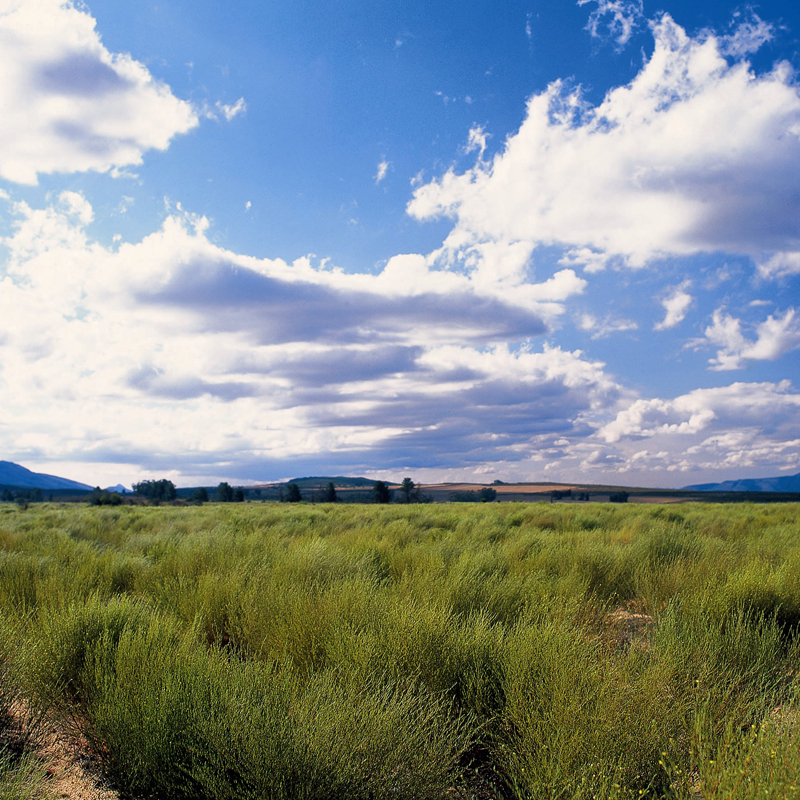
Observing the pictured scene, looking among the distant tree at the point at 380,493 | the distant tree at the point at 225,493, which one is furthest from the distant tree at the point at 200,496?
the distant tree at the point at 380,493

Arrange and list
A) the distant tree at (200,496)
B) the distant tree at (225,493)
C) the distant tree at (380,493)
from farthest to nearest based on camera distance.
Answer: the distant tree at (225,493), the distant tree at (380,493), the distant tree at (200,496)

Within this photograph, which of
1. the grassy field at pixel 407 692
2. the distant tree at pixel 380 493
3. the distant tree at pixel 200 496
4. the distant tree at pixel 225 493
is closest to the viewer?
the grassy field at pixel 407 692

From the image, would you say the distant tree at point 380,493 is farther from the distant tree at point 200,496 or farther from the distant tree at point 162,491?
the distant tree at point 162,491

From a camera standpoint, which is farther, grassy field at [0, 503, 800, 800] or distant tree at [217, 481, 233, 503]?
distant tree at [217, 481, 233, 503]

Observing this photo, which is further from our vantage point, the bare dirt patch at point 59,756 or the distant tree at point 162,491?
the distant tree at point 162,491

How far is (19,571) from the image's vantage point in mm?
6750

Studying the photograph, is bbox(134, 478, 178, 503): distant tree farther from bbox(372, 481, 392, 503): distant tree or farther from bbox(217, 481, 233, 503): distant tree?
bbox(372, 481, 392, 503): distant tree

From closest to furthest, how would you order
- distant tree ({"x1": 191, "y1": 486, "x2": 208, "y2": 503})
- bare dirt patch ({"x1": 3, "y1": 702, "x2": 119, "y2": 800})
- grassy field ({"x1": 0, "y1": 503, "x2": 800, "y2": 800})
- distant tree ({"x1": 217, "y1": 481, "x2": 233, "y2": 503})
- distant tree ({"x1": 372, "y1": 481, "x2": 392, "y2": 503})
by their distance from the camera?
grassy field ({"x1": 0, "y1": 503, "x2": 800, "y2": 800}) → bare dirt patch ({"x1": 3, "y1": 702, "x2": 119, "y2": 800}) → distant tree ({"x1": 191, "y1": 486, "x2": 208, "y2": 503}) → distant tree ({"x1": 372, "y1": 481, "x2": 392, "y2": 503}) → distant tree ({"x1": 217, "y1": 481, "x2": 233, "y2": 503})

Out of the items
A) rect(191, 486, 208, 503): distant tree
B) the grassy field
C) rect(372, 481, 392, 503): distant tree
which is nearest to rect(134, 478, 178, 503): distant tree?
rect(191, 486, 208, 503): distant tree

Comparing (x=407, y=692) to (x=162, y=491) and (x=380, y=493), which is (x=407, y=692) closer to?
(x=380, y=493)

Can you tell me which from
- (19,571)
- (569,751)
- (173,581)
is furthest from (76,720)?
(19,571)

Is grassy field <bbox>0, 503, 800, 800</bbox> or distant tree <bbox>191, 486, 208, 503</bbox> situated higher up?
grassy field <bbox>0, 503, 800, 800</bbox>

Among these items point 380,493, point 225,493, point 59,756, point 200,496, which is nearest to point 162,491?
point 225,493

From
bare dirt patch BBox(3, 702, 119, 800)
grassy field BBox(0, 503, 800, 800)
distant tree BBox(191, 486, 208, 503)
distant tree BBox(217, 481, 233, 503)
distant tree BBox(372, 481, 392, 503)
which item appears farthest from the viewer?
distant tree BBox(217, 481, 233, 503)
